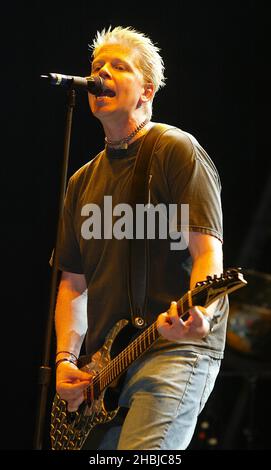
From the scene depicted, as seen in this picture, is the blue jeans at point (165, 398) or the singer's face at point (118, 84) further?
the singer's face at point (118, 84)

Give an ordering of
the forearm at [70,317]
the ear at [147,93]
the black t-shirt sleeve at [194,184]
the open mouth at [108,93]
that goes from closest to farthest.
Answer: the black t-shirt sleeve at [194,184] → the open mouth at [108,93] → the ear at [147,93] → the forearm at [70,317]

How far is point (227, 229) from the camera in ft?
18.5

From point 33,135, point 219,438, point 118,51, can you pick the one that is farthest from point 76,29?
point 219,438

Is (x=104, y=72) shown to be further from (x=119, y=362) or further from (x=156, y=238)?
(x=119, y=362)

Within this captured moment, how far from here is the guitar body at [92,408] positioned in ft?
9.58

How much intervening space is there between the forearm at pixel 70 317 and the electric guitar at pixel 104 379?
0.19m

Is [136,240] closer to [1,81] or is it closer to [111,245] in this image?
[111,245]

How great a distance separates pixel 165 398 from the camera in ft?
8.69

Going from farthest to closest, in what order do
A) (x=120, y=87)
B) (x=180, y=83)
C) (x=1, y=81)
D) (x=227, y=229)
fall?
(x=227, y=229)
(x=180, y=83)
(x=1, y=81)
(x=120, y=87)

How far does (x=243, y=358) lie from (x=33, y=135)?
197cm

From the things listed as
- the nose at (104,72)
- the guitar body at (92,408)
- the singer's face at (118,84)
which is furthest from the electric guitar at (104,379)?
the nose at (104,72)

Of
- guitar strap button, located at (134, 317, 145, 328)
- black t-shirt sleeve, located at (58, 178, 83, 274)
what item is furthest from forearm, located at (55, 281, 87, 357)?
guitar strap button, located at (134, 317, 145, 328)

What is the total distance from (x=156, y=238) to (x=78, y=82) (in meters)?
0.65

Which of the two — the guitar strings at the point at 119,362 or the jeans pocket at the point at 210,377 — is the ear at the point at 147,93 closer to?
the guitar strings at the point at 119,362
